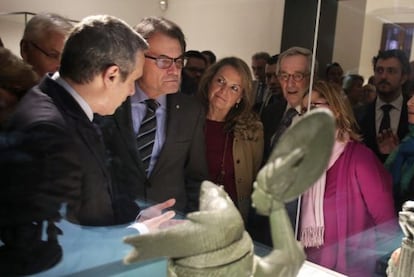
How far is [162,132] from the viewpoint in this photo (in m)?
1.68

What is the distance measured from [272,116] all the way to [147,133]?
2.03 ft

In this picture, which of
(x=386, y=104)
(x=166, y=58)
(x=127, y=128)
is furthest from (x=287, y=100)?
(x=127, y=128)

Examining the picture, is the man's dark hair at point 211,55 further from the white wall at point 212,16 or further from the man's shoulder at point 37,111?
the man's shoulder at point 37,111

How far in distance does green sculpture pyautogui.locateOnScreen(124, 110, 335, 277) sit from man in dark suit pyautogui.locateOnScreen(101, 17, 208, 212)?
28.4 inches

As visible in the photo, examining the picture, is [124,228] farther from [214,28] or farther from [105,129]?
[214,28]

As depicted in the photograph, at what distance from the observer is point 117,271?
5.17 feet

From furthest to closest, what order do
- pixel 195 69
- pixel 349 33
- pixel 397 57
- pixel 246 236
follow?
pixel 349 33 → pixel 397 57 → pixel 195 69 → pixel 246 236

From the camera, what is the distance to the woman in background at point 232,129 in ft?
5.98

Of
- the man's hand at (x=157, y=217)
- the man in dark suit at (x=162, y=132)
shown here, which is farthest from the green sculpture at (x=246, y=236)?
the man in dark suit at (x=162, y=132)

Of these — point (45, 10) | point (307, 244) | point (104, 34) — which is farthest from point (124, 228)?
point (307, 244)

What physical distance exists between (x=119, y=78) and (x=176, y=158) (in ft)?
1.72

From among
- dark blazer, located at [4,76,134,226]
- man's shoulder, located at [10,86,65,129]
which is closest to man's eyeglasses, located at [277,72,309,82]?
dark blazer, located at [4,76,134,226]

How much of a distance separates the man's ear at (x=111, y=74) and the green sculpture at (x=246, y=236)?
1.85 feet

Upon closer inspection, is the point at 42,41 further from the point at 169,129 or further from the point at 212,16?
the point at 212,16
